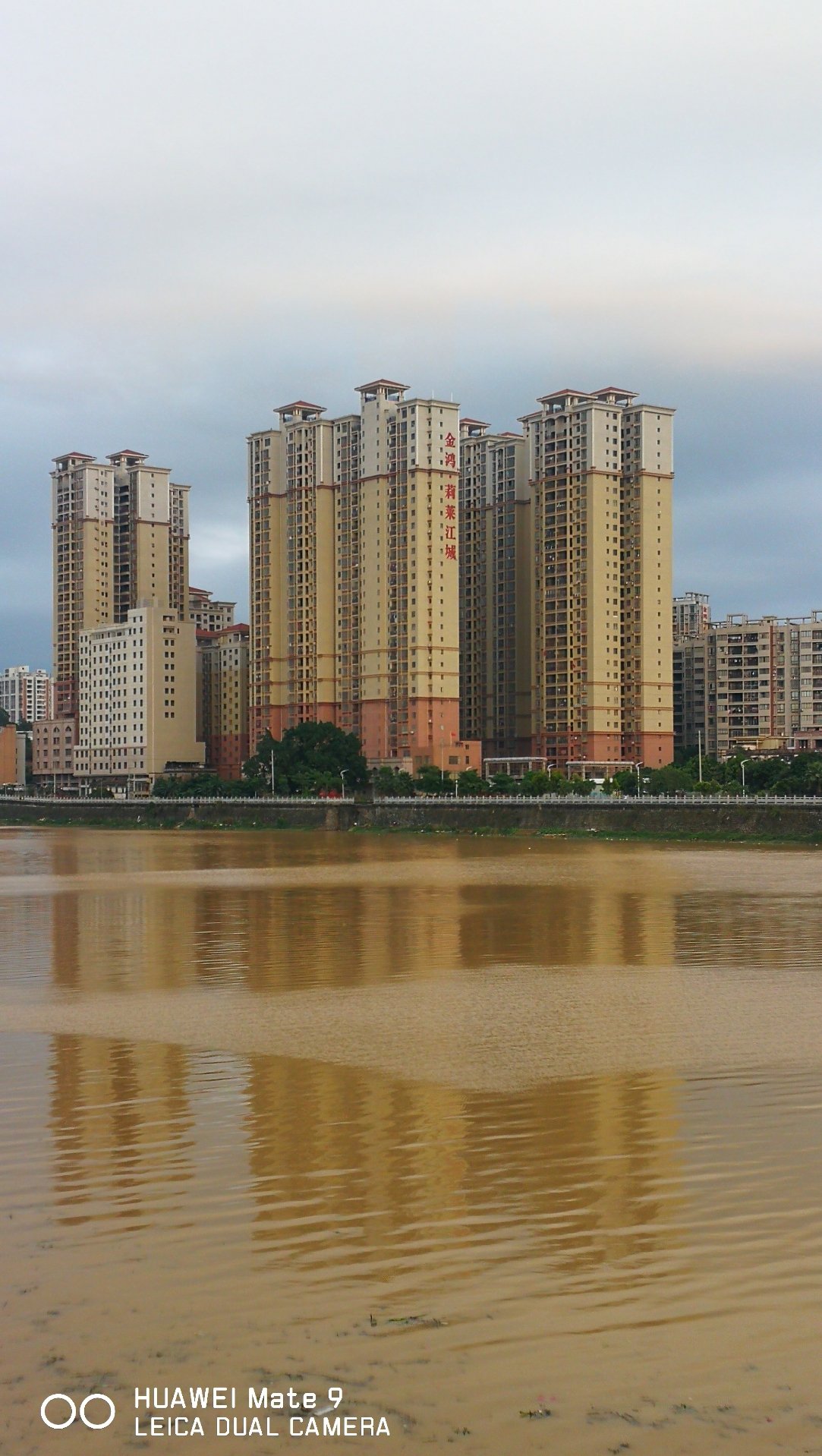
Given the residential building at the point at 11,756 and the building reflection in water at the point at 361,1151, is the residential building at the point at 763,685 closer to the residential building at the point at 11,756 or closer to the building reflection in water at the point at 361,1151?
the residential building at the point at 11,756

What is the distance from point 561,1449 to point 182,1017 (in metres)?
12.2

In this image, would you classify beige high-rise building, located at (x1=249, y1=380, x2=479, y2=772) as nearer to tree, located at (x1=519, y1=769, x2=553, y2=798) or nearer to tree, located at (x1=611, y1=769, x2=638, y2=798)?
tree, located at (x1=519, y1=769, x2=553, y2=798)

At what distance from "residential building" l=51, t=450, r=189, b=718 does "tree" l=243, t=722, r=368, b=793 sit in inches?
1276

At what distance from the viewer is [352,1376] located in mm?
7027

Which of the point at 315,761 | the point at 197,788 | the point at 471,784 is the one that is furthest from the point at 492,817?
the point at 197,788

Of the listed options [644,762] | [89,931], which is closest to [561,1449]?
[89,931]

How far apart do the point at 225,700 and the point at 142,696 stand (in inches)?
577

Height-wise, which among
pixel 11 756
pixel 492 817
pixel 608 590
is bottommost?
pixel 492 817

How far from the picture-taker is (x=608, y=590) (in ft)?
351

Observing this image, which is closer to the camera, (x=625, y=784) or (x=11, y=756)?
(x=625, y=784)

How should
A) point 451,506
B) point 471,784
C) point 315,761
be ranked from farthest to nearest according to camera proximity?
point 451,506 → point 315,761 → point 471,784

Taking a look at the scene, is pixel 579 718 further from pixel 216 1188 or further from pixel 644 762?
pixel 216 1188

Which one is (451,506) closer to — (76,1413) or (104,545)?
(104,545)

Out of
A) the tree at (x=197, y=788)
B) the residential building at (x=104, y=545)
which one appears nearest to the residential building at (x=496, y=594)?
the tree at (x=197, y=788)
